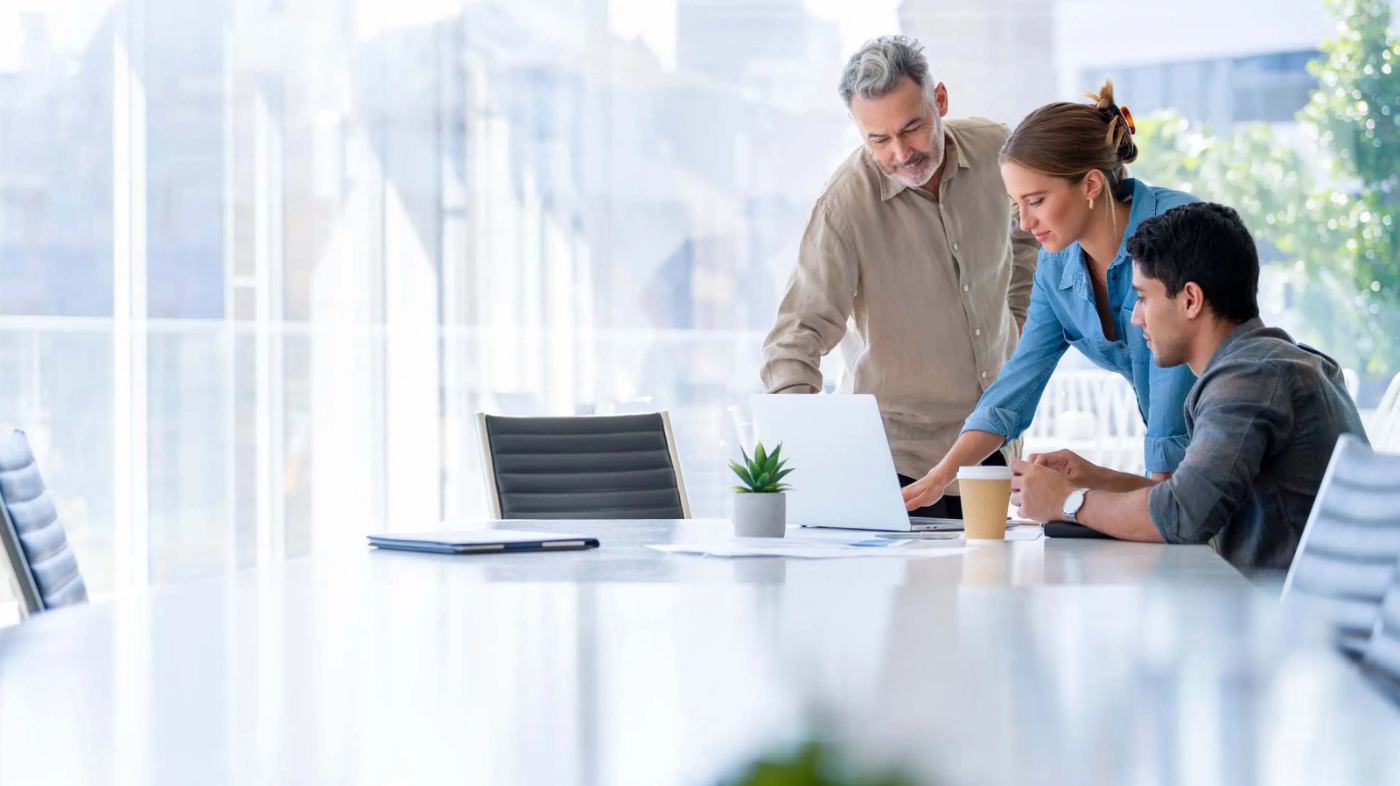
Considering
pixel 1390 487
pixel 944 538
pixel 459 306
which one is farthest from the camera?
pixel 459 306

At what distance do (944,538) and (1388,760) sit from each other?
1287 millimetres

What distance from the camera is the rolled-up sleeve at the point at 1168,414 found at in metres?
2.08

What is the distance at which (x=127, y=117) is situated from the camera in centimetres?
409

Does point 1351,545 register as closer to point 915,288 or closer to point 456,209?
point 915,288

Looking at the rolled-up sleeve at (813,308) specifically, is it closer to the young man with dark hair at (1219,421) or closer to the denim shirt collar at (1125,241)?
the denim shirt collar at (1125,241)

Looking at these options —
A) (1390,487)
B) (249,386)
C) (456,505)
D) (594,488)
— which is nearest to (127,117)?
A: (249,386)

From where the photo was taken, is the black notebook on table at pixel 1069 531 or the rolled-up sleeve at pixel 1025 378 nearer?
the black notebook on table at pixel 1069 531

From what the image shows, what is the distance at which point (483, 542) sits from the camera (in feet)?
5.76

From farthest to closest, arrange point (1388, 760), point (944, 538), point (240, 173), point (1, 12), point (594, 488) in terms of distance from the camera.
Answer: point (240, 173) < point (1, 12) < point (594, 488) < point (944, 538) < point (1388, 760)

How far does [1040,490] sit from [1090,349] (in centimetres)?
55

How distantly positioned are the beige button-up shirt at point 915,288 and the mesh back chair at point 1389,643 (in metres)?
1.45

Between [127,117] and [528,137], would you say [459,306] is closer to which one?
[528,137]

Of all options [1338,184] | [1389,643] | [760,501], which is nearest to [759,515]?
[760,501]

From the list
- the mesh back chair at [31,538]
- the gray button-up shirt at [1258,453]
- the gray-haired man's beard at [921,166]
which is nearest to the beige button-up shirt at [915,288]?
the gray-haired man's beard at [921,166]
